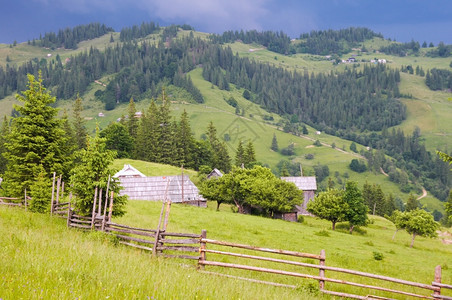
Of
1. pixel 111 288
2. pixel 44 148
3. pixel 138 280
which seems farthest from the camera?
pixel 44 148

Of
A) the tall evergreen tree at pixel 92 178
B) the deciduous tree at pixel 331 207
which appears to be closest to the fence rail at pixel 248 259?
the tall evergreen tree at pixel 92 178

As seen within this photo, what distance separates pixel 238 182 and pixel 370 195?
55927mm

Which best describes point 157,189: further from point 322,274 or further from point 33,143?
point 322,274

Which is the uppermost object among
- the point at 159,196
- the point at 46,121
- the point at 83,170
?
the point at 46,121

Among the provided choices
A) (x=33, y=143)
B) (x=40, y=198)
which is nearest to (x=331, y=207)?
(x=40, y=198)

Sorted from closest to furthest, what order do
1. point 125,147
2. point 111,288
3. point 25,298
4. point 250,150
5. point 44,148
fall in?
point 25,298, point 111,288, point 44,148, point 125,147, point 250,150

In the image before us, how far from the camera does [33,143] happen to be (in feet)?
109

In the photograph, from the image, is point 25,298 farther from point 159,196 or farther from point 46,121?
point 159,196

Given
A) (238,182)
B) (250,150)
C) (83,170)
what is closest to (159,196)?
(238,182)

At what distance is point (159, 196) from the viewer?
58938 millimetres

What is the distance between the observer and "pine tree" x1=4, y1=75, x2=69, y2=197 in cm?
3306

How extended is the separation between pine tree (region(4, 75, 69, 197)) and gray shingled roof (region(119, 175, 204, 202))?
78.9 feet

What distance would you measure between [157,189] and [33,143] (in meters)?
27.8

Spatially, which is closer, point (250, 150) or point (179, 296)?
point (179, 296)
